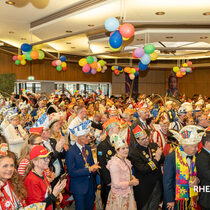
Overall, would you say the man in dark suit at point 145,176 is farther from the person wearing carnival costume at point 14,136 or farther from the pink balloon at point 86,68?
the pink balloon at point 86,68

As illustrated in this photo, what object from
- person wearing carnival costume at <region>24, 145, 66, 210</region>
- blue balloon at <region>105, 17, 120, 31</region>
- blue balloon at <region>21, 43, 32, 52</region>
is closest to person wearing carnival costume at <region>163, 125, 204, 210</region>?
person wearing carnival costume at <region>24, 145, 66, 210</region>

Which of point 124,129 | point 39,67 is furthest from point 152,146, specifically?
point 39,67

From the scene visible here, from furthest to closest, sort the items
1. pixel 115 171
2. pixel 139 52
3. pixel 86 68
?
pixel 86 68 → pixel 139 52 → pixel 115 171

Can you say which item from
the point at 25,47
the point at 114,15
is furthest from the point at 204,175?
the point at 25,47

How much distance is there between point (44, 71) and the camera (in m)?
16.6

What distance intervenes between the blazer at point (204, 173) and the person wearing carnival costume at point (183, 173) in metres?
0.07

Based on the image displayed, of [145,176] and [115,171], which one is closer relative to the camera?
[115,171]

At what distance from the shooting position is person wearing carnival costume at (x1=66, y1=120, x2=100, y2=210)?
3441mm

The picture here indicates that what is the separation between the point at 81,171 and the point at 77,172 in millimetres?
58

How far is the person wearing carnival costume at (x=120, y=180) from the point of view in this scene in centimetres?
322

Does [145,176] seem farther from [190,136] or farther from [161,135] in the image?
[161,135]

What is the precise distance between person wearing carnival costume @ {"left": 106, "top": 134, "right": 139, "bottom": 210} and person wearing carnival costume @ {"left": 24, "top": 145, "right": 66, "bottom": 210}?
778 mm

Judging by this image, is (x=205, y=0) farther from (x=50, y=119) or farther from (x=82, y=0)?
(x=50, y=119)

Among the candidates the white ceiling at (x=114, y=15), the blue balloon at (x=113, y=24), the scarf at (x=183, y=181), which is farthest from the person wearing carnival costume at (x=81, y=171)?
the white ceiling at (x=114, y=15)
